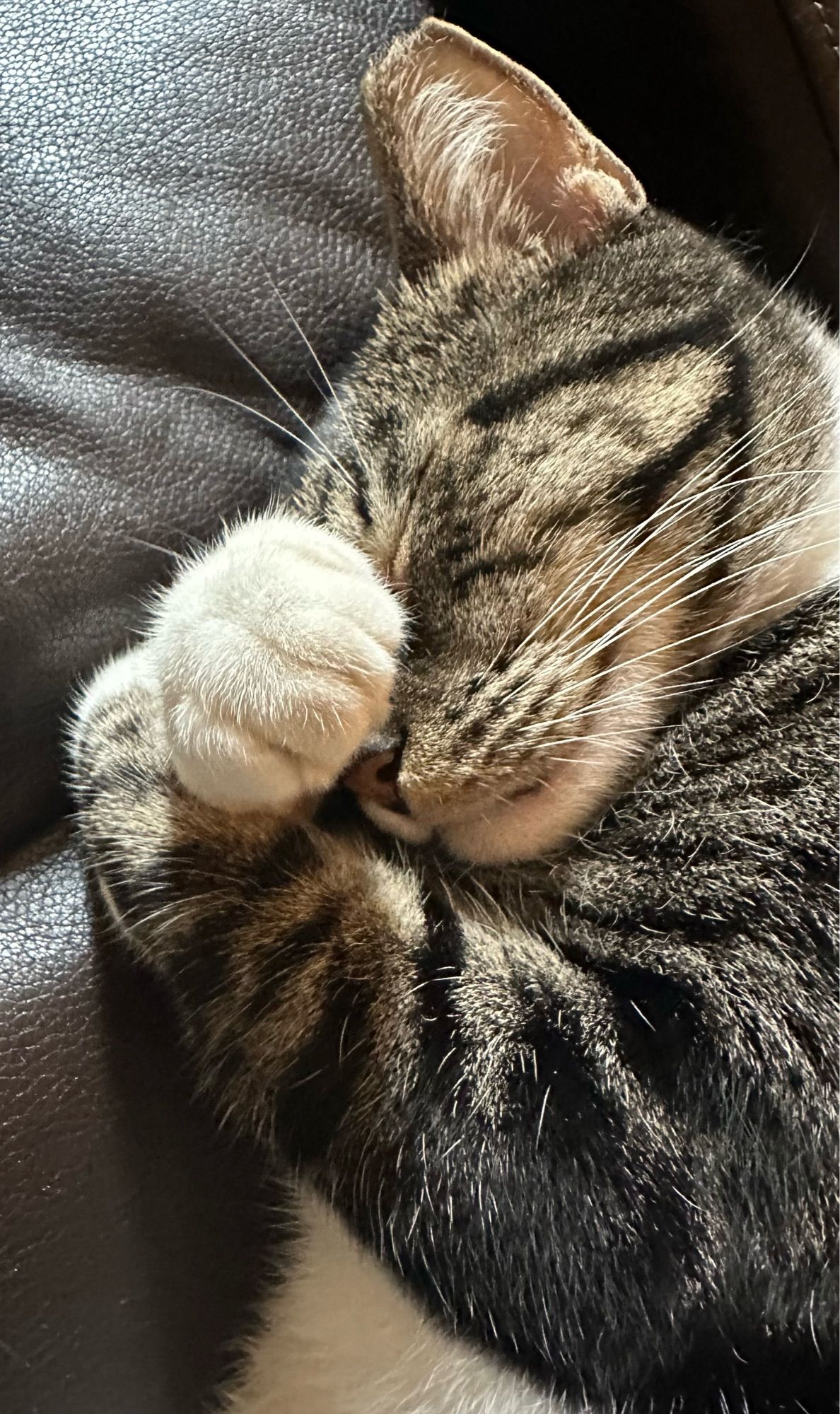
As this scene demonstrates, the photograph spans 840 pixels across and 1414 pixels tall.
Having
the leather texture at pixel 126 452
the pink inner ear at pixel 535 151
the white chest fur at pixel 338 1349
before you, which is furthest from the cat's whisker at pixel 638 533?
the white chest fur at pixel 338 1349

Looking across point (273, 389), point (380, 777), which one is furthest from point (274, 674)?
point (273, 389)

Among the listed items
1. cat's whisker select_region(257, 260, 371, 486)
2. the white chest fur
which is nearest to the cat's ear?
cat's whisker select_region(257, 260, 371, 486)

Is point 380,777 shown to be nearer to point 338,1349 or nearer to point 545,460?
point 545,460

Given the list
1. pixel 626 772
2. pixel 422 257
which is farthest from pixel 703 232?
pixel 626 772

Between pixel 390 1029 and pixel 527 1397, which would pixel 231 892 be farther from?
pixel 527 1397

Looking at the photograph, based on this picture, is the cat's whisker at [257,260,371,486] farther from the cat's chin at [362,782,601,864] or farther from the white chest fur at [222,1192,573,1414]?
the white chest fur at [222,1192,573,1414]

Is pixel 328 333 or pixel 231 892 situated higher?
pixel 328 333

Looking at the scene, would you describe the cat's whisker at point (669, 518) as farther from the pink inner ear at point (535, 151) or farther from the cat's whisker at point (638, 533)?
the pink inner ear at point (535, 151)
